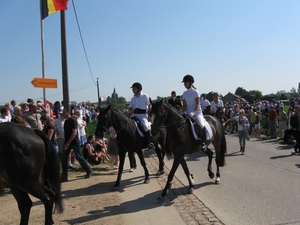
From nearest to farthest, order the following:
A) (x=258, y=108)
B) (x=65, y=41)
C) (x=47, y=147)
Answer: (x=47, y=147) < (x=65, y=41) < (x=258, y=108)

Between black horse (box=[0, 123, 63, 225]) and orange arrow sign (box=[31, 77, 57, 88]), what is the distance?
248 inches

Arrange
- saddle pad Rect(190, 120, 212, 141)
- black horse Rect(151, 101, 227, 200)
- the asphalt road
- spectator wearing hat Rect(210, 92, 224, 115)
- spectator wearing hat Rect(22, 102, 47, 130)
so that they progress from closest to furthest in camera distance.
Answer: the asphalt road < black horse Rect(151, 101, 227, 200) < saddle pad Rect(190, 120, 212, 141) < spectator wearing hat Rect(22, 102, 47, 130) < spectator wearing hat Rect(210, 92, 224, 115)

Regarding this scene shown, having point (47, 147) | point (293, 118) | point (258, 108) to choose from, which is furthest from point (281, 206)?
point (258, 108)

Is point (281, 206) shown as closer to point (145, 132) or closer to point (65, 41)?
point (145, 132)

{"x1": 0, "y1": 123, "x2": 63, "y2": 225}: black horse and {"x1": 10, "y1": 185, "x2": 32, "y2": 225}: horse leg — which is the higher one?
{"x1": 0, "y1": 123, "x2": 63, "y2": 225}: black horse

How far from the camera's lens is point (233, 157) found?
448 inches

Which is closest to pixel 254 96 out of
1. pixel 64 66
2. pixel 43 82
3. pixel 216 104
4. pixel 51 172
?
pixel 216 104

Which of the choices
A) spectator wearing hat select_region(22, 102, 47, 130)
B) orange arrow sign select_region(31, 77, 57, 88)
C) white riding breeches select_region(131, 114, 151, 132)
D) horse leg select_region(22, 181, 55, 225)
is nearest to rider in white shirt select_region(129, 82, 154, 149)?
white riding breeches select_region(131, 114, 151, 132)

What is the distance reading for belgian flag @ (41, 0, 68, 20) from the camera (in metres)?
12.7

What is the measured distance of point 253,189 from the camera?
22.4 ft

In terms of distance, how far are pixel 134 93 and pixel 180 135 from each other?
2.47m

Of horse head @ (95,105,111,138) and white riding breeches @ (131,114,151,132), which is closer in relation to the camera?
horse head @ (95,105,111,138)

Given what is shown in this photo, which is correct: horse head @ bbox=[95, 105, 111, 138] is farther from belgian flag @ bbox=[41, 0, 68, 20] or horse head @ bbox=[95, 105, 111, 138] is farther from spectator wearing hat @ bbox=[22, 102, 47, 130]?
belgian flag @ bbox=[41, 0, 68, 20]

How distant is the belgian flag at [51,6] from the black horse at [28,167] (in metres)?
9.29
